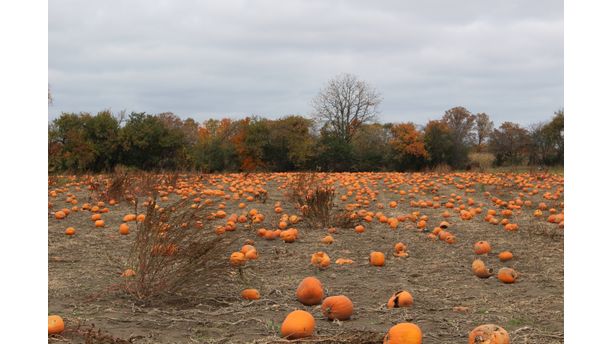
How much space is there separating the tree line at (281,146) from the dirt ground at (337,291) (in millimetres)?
23973

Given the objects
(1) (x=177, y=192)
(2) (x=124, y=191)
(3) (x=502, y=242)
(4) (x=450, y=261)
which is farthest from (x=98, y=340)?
(1) (x=177, y=192)

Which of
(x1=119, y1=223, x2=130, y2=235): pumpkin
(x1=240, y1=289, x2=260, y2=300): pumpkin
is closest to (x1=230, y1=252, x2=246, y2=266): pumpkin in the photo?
(x1=240, y1=289, x2=260, y2=300): pumpkin

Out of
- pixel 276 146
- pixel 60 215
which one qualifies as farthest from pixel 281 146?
pixel 60 215

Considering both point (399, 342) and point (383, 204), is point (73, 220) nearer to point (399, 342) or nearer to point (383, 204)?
point (383, 204)

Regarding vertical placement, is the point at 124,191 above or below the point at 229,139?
below

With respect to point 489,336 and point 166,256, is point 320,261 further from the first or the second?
point 489,336

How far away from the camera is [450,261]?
751 cm

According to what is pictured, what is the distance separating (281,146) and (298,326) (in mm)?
35791

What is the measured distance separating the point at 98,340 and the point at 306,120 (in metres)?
39.4

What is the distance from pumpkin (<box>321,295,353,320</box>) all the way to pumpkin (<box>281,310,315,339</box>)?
2.02ft

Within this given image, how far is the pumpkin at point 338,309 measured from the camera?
14.9 feet

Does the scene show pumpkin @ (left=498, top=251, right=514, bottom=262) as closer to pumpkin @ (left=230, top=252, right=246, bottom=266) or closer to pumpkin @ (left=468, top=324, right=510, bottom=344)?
pumpkin @ (left=230, top=252, right=246, bottom=266)

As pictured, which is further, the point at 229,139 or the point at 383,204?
the point at 229,139
